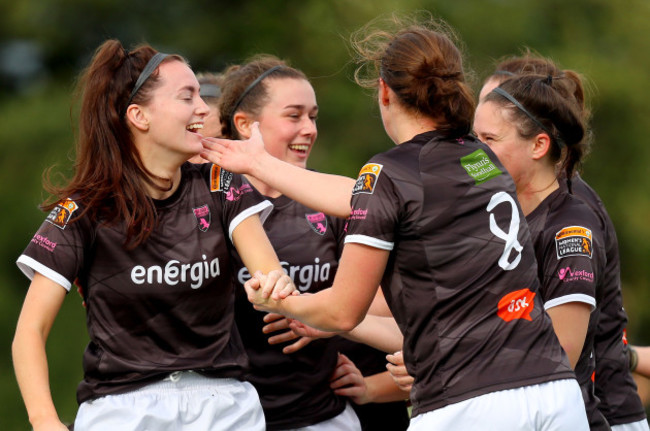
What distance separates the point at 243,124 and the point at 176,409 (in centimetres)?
170

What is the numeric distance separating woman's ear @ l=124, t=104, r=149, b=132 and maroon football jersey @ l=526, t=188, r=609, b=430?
1.58 m

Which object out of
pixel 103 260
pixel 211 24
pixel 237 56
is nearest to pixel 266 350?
pixel 103 260

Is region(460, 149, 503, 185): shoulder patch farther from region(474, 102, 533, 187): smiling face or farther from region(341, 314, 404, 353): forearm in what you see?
region(341, 314, 404, 353): forearm

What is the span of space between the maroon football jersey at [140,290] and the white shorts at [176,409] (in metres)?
0.04

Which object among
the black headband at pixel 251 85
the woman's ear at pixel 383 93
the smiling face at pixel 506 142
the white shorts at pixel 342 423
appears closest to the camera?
the woman's ear at pixel 383 93

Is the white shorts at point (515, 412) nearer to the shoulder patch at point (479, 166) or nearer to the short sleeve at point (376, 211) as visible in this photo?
the short sleeve at point (376, 211)

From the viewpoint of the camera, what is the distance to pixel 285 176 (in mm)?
3969

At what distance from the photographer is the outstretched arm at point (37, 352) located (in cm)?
370

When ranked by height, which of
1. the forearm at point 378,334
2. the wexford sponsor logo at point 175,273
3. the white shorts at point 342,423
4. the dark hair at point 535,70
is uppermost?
the dark hair at point 535,70

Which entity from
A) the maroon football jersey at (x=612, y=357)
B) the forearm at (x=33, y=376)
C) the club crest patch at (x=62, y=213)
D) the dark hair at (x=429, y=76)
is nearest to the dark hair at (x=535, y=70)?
the maroon football jersey at (x=612, y=357)

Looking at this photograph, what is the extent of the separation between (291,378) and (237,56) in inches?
480

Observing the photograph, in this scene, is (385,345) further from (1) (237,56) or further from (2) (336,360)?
(1) (237,56)

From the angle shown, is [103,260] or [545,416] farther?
[103,260]

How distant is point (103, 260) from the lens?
3926mm
